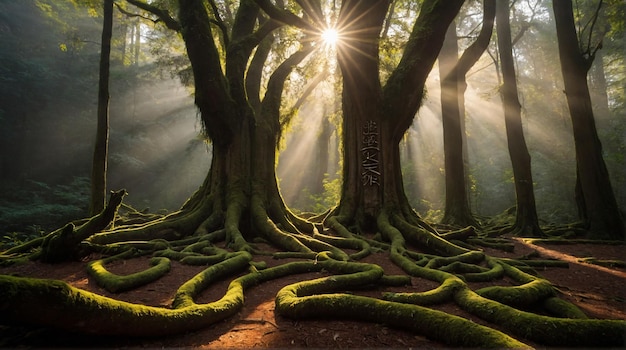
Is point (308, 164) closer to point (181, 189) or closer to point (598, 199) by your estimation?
point (181, 189)

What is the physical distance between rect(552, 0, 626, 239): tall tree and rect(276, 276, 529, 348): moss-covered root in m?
9.39

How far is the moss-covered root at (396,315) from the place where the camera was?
2073 mm

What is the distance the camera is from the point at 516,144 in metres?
10.9

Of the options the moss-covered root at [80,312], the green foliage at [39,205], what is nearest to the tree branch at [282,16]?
the moss-covered root at [80,312]

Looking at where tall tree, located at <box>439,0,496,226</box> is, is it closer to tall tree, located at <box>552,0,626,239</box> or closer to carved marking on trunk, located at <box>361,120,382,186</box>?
tall tree, located at <box>552,0,626,239</box>

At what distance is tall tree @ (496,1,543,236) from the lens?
10062 mm

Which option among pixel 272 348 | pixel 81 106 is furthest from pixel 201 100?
pixel 81 106

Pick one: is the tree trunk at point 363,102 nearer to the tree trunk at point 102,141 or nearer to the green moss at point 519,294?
the green moss at point 519,294

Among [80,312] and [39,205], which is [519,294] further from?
[39,205]

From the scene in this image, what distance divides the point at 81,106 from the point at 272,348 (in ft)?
96.7

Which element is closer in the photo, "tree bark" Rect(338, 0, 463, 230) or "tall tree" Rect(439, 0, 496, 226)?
"tree bark" Rect(338, 0, 463, 230)

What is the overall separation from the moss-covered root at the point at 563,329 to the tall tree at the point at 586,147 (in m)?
8.57

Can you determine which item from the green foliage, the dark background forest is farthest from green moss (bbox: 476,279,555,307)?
the green foliage

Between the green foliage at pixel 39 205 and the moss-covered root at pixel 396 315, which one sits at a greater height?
the green foliage at pixel 39 205
